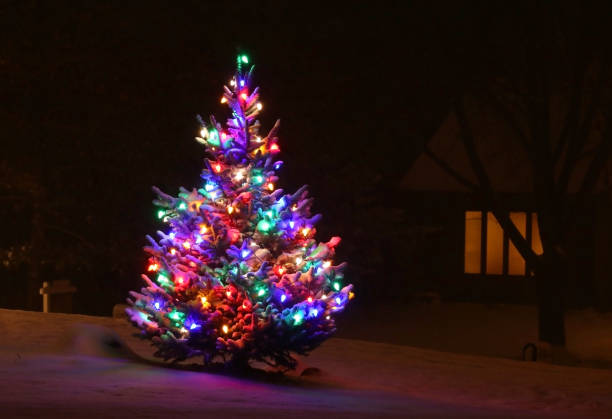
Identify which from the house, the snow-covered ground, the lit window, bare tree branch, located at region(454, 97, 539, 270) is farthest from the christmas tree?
the lit window

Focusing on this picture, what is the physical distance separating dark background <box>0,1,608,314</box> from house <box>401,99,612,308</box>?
179 cm

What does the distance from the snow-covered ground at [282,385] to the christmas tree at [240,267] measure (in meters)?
0.51

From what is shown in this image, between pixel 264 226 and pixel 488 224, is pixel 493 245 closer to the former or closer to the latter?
pixel 488 224

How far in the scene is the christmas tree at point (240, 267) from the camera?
9.62 meters

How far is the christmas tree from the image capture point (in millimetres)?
9625

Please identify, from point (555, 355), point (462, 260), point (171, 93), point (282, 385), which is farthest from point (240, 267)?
point (462, 260)

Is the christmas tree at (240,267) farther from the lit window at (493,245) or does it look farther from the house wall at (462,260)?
the lit window at (493,245)

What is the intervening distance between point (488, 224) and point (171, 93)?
841cm

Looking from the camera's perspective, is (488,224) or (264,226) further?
(488,224)

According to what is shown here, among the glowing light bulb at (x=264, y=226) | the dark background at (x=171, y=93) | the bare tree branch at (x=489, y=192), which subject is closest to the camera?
the glowing light bulb at (x=264, y=226)

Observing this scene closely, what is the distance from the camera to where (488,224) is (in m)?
21.9

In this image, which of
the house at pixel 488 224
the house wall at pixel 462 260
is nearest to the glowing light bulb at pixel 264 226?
the house at pixel 488 224

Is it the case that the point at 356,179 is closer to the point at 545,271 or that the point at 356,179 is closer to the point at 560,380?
the point at 545,271

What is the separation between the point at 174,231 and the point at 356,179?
27.7 ft
